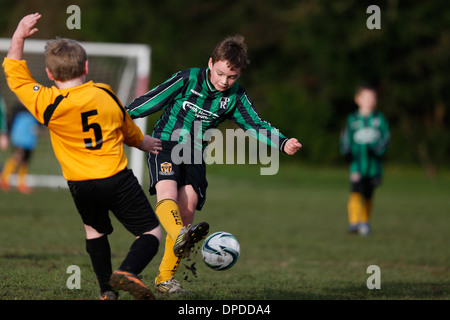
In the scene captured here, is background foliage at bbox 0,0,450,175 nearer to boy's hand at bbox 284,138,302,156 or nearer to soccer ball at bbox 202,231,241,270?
boy's hand at bbox 284,138,302,156

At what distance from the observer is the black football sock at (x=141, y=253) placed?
415 cm

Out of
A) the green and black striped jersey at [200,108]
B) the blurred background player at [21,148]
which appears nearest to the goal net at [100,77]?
the blurred background player at [21,148]

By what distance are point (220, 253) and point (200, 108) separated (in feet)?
3.85

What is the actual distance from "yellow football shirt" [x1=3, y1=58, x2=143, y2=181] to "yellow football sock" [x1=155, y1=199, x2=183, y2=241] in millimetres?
686

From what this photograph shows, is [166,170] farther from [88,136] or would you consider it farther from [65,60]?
[65,60]

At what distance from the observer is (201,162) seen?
17.1 feet

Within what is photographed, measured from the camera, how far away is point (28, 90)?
4047 millimetres

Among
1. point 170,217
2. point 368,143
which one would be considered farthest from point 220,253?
point 368,143

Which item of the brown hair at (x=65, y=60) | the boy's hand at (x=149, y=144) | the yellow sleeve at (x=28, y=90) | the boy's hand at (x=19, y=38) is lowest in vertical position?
the boy's hand at (x=149, y=144)

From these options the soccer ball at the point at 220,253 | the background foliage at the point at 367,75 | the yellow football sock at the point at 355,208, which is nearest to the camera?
the soccer ball at the point at 220,253

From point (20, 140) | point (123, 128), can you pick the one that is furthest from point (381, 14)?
point (123, 128)

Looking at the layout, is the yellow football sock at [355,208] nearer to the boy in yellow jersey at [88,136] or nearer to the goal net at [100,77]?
the goal net at [100,77]
